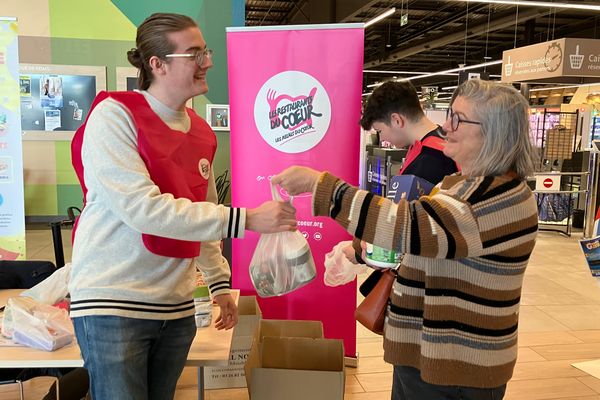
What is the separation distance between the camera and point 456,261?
4.23ft

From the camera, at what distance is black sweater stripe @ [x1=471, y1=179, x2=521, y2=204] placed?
123 centimetres

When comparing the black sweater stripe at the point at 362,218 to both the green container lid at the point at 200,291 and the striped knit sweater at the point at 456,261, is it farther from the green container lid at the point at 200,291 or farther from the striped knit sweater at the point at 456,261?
the green container lid at the point at 200,291

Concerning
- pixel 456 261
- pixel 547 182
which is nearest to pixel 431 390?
pixel 456 261

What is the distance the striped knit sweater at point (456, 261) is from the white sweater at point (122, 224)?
315 mm

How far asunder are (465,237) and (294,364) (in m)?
1.45

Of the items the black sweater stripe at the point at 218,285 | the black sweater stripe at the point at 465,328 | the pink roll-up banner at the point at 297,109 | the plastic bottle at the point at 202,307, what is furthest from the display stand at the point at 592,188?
the black sweater stripe at the point at 218,285

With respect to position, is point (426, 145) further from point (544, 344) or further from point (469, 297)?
point (544, 344)

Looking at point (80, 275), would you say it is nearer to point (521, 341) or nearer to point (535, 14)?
point (521, 341)

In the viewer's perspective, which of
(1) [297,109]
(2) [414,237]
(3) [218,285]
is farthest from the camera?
(1) [297,109]

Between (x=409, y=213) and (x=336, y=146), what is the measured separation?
1.94 meters

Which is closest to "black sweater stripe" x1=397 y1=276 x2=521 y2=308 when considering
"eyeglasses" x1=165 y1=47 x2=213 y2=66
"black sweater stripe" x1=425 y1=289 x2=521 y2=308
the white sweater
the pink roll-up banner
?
"black sweater stripe" x1=425 y1=289 x2=521 y2=308

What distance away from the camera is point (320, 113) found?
10.1 ft

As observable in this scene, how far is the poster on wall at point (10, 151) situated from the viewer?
3.38 metres

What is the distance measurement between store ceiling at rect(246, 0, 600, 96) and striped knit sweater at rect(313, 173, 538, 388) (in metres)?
9.98
